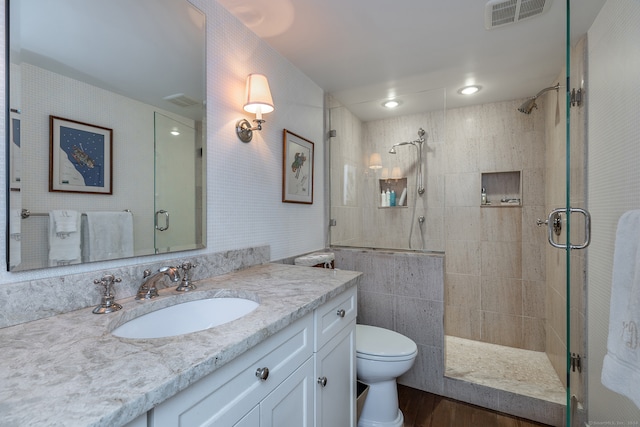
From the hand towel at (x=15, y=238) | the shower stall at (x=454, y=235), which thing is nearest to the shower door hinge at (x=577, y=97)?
the shower stall at (x=454, y=235)

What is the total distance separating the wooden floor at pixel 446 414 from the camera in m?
1.75

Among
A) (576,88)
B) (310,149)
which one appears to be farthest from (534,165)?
(310,149)

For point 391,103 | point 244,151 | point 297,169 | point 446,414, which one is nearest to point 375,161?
point 391,103

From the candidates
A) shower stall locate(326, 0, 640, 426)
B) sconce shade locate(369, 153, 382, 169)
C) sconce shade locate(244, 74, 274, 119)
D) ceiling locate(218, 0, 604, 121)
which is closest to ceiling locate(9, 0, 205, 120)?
sconce shade locate(244, 74, 274, 119)

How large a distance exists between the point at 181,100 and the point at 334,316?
1.14m

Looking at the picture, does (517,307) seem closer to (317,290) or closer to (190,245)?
(317,290)

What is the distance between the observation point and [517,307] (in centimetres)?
261

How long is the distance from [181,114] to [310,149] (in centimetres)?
110

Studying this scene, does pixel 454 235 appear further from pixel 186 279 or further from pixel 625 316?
pixel 186 279

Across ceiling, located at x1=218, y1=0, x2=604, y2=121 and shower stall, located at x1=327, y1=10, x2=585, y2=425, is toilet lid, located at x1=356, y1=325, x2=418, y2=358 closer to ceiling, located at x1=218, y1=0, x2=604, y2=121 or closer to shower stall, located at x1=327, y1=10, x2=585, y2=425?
shower stall, located at x1=327, y1=10, x2=585, y2=425

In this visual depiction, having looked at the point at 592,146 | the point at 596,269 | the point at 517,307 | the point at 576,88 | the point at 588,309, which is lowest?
the point at 517,307

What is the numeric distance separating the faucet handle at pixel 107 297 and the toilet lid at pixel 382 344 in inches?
48.9

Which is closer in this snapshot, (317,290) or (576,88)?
(317,290)

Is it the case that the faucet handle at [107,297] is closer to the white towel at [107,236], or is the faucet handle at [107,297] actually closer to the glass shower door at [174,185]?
the white towel at [107,236]
